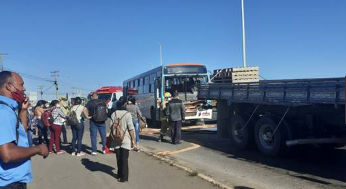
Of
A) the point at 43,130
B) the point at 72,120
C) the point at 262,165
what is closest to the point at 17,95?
the point at 262,165

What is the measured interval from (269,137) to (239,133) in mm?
1504

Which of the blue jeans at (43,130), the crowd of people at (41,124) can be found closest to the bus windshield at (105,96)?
the crowd of people at (41,124)

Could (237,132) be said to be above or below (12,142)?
below

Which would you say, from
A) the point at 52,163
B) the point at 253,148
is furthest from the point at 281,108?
the point at 52,163

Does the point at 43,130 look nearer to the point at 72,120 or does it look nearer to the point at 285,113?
the point at 72,120

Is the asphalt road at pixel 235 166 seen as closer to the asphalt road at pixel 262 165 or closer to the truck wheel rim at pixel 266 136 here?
the asphalt road at pixel 262 165

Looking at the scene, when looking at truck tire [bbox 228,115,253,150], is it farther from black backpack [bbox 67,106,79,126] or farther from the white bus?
the white bus

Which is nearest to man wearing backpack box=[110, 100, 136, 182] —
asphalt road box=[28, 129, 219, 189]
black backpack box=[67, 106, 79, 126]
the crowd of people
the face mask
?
the crowd of people

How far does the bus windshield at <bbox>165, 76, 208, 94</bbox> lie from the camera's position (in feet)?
56.1

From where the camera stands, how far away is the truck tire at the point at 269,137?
28.3 feet

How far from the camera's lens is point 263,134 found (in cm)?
937

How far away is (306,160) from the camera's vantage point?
8672 mm

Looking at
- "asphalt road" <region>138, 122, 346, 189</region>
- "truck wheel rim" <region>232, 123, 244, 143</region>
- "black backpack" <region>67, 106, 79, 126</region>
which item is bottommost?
"asphalt road" <region>138, 122, 346, 189</region>

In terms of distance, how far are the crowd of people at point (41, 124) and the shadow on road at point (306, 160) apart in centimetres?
260
